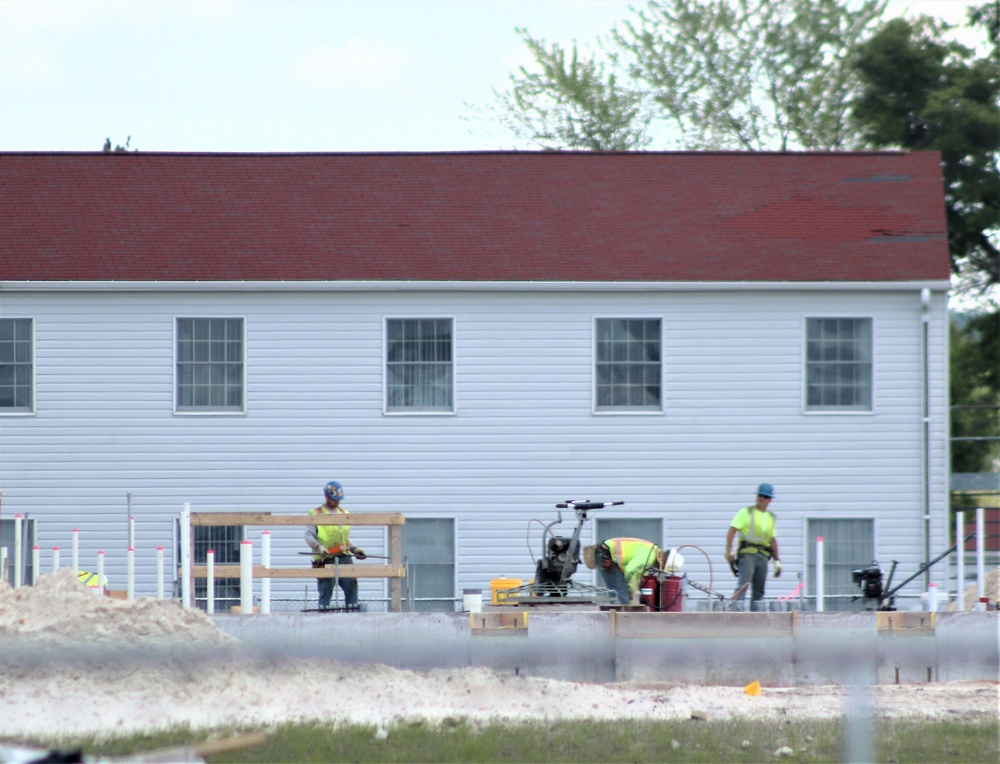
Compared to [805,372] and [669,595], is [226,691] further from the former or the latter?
[805,372]

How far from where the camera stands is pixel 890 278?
23.6m

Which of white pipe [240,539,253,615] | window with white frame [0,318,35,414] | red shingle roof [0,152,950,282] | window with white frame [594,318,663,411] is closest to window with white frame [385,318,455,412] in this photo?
red shingle roof [0,152,950,282]

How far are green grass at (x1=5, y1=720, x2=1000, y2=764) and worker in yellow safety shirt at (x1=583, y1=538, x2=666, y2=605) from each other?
4.41m

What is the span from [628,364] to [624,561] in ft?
22.0

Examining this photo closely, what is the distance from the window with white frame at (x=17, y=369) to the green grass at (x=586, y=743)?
41.5 ft

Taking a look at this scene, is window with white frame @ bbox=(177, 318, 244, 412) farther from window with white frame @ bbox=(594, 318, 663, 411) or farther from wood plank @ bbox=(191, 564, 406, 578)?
wood plank @ bbox=(191, 564, 406, 578)

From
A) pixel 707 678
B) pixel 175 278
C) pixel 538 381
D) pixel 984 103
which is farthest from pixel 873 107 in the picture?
pixel 707 678

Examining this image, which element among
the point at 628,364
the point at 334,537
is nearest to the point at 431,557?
the point at 628,364

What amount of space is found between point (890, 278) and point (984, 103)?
1582 centimetres

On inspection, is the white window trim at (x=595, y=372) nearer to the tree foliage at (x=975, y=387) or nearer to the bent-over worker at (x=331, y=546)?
the bent-over worker at (x=331, y=546)

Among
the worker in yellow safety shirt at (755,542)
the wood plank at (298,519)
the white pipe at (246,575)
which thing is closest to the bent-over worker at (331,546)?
the wood plank at (298,519)

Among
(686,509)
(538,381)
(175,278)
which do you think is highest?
(175,278)

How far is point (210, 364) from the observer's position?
2361 centimetres

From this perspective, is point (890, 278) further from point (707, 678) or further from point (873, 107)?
point (873, 107)
